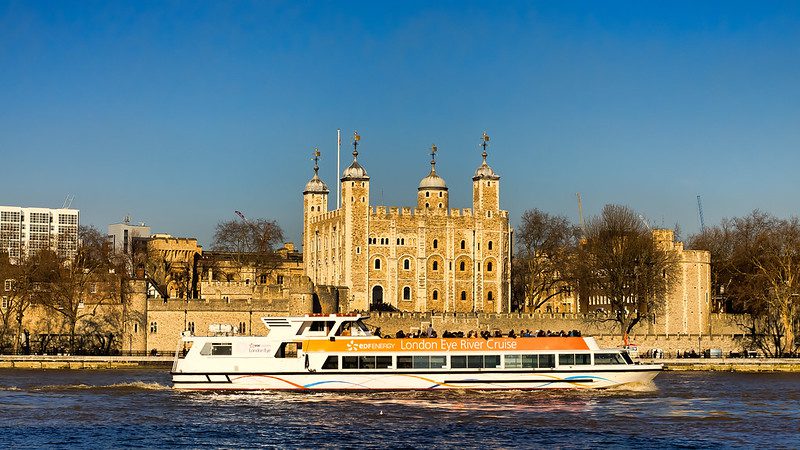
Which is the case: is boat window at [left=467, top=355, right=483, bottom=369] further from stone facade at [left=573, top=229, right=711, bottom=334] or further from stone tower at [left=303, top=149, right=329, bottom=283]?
stone tower at [left=303, top=149, right=329, bottom=283]

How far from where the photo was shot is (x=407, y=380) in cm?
6912

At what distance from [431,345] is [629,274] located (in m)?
46.9

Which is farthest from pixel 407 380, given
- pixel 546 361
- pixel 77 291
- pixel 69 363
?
pixel 77 291

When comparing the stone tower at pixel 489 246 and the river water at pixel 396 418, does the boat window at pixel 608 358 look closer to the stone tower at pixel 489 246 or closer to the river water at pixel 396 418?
the river water at pixel 396 418

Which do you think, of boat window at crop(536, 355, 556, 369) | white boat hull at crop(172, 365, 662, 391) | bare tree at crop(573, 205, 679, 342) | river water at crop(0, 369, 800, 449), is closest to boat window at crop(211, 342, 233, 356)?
white boat hull at crop(172, 365, 662, 391)

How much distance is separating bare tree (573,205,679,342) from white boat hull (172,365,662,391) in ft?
138

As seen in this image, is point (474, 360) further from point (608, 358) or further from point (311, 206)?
point (311, 206)

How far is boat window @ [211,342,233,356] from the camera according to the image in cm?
6956

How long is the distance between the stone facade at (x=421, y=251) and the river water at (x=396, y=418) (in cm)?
4864

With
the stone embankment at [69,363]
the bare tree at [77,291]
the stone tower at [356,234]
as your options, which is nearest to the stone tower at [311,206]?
the stone tower at [356,234]

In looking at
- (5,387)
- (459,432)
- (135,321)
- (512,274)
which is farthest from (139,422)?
(512,274)

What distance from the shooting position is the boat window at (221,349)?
6956 cm

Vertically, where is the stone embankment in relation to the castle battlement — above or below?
below

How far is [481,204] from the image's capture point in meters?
128
